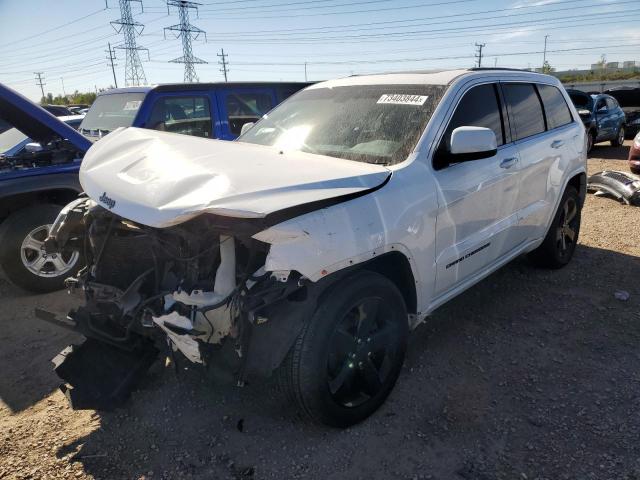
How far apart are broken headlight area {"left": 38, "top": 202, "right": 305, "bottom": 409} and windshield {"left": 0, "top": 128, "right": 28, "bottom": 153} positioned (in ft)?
9.32

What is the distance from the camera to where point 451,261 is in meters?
3.08

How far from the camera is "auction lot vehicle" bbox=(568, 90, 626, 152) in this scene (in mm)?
12938

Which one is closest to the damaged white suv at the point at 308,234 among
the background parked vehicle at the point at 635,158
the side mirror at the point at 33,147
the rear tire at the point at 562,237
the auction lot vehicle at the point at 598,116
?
the rear tire at the point at 562,237

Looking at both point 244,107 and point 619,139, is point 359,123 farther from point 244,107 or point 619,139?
point 619,139

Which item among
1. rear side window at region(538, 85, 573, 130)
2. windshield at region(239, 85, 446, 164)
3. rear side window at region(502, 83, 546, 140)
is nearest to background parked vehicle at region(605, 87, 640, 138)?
rear side window at region(538, 85, 573, 130)

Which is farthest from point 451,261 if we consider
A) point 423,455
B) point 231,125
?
point 231,125

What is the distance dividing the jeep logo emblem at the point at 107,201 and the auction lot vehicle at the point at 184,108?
4275 mm

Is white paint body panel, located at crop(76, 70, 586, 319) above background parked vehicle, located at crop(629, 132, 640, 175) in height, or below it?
above

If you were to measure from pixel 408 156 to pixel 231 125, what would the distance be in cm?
498

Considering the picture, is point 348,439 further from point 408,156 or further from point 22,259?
point 22,259

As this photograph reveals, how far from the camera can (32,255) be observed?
467 cm

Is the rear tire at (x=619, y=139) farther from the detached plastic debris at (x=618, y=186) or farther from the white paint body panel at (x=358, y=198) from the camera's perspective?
the white paint body panel at (x=358, y=198)

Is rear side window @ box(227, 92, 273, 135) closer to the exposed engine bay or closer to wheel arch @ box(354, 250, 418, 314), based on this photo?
the exposed engine bay

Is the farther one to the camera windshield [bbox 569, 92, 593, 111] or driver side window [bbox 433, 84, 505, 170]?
windshield [bbox 569, 92, 593, 111]
